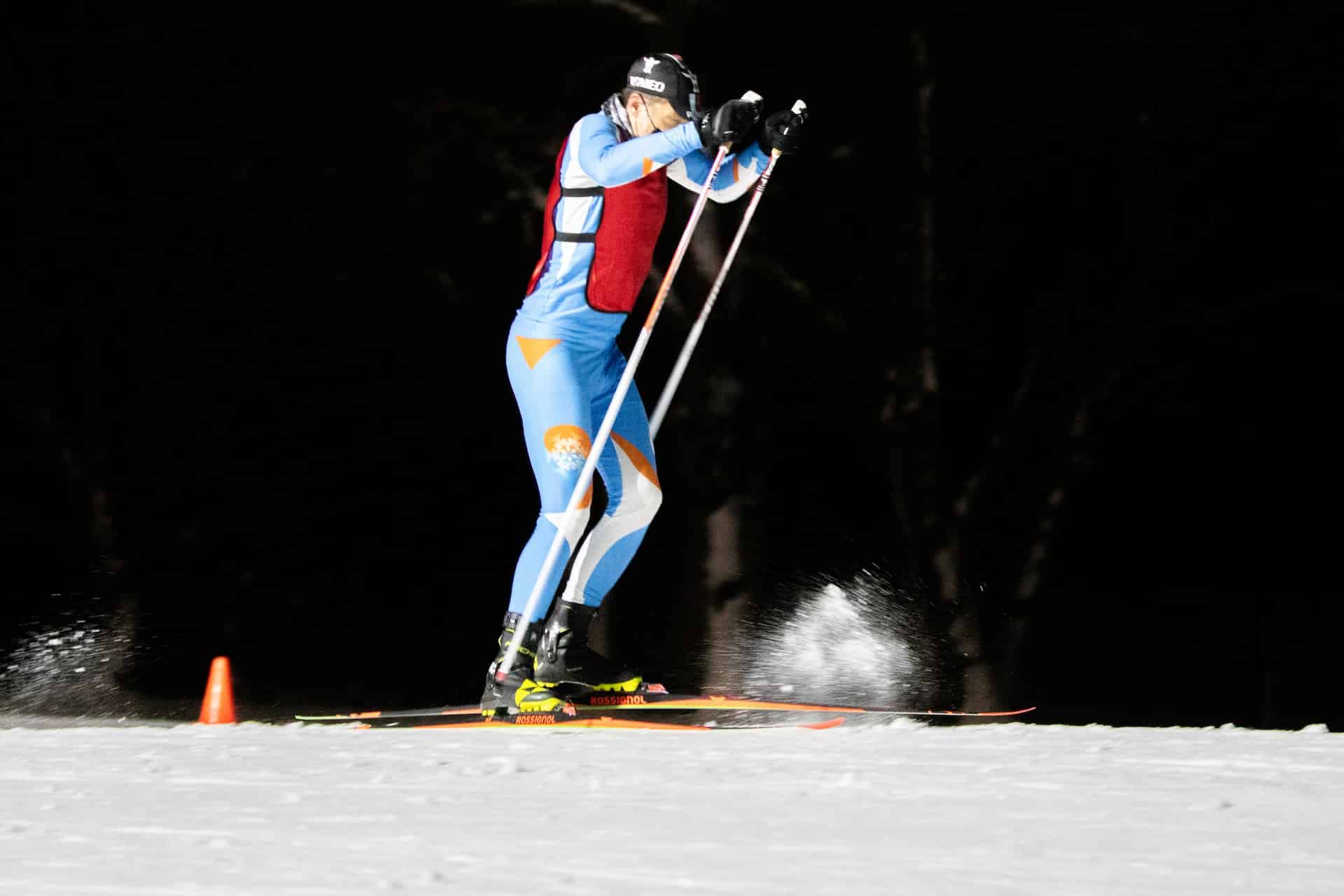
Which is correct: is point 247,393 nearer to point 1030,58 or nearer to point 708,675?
point 708,675

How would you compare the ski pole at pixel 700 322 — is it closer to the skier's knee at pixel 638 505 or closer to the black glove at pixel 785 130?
the black glove at pixel 785 130

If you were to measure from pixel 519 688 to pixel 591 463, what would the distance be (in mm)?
589

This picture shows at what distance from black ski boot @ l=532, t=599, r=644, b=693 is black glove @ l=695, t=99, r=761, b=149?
123 centimetres

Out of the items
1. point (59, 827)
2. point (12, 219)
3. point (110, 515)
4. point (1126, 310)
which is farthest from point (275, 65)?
point (59, 827)

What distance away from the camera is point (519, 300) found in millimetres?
6559

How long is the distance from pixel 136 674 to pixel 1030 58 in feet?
13.9

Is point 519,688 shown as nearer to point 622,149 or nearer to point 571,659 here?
point 571,659

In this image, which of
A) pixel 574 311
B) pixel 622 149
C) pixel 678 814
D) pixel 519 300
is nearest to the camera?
pixel 678 814

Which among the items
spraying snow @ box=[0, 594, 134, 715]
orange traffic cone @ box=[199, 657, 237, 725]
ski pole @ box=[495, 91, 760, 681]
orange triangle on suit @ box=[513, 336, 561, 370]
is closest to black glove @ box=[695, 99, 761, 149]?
ski pole @ box=[495, 91, 760, 681]

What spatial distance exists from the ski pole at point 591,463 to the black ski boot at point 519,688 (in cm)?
2

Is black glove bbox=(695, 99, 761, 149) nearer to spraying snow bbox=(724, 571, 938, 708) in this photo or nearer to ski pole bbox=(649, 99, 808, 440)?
ski pole bbox=(649, 99, 808, 440)

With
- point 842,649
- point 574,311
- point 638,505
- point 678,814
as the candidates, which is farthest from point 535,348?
point 678,814

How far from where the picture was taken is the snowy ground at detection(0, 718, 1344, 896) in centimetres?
224

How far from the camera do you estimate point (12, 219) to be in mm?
6770
